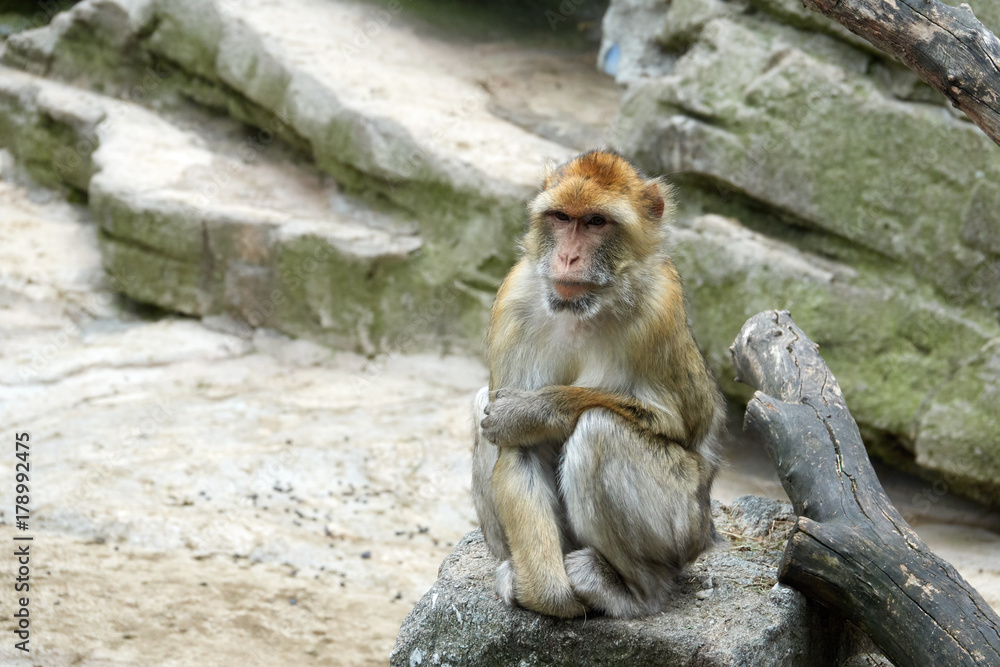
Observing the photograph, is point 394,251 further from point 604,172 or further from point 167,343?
point 604,172

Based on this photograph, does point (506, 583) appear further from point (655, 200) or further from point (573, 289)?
point (655, 200)

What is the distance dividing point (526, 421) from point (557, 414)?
0.12m

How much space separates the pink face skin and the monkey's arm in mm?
397

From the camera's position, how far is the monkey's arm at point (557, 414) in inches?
151

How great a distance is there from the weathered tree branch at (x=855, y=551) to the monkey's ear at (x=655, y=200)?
101 centimetres

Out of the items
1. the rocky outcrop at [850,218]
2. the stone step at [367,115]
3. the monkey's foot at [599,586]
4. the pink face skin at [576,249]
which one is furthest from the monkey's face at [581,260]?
the stone step at [367,115]

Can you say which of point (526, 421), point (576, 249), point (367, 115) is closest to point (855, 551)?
point (526, 421)

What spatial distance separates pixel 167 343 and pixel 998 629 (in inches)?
294

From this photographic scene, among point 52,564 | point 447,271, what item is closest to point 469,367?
point 447,271

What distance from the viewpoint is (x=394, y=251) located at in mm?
9133

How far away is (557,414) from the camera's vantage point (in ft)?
12.6

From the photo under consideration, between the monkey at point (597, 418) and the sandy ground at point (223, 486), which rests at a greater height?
the monkey at point (597, 418)

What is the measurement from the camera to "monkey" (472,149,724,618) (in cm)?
379

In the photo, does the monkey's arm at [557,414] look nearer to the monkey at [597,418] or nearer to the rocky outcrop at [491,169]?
the monkey at [597,418]
